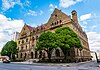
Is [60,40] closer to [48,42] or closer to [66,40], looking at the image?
[66,40]

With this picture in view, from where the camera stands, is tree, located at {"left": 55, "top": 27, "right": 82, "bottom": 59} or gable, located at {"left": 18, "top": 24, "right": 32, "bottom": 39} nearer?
tree, located at {"left": 55, "top": 27, "right": 82, "bottom": 59}

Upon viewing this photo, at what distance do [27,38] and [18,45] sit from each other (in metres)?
7.35

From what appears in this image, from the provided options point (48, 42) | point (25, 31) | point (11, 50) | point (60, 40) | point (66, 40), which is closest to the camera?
point (60, 40)

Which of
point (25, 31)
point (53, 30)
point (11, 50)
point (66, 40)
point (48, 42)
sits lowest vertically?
point (11, 50)

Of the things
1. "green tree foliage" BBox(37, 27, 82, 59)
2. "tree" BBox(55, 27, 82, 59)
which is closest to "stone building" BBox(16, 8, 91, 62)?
"green tree foliage" BBox(37, 27, 82, 59)

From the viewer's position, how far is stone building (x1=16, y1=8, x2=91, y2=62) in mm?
44156

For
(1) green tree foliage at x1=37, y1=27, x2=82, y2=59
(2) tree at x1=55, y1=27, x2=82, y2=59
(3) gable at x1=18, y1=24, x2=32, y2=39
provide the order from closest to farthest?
(2) tree at x1=55, y1=27, x2=82, y2=59 → (1) green tree foliage at x1=37, y1=27, x2=82, y2=59 → (3) gable at x1=18, y1=24, x2=32, y2=39

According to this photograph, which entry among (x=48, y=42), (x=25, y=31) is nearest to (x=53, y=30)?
(x=48, y=42)

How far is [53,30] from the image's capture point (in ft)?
161

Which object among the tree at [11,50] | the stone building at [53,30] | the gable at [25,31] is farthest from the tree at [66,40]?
the tree at [11,50]

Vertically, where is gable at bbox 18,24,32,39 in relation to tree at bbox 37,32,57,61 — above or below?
above

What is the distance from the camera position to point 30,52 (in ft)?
183

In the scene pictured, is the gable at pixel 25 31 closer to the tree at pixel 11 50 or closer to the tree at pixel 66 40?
the tree at pixel 11 50

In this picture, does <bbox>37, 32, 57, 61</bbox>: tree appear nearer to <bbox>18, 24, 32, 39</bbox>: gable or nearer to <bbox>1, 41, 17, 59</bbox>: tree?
<bbox>18, 24, 32, 39</bbox>: gable
